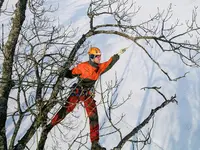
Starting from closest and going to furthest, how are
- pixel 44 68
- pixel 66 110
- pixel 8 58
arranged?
1. pixel 44 68
2. pixel 8 58
3. pixel 66 110

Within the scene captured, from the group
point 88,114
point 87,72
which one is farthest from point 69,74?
point 88,114

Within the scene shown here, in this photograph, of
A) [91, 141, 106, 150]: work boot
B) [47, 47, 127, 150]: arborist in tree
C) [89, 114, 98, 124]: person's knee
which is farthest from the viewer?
[89, 114, 98, 124]: person's knee

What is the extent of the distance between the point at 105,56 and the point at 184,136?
19.2 ft

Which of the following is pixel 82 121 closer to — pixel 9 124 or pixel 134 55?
pixel 9 124

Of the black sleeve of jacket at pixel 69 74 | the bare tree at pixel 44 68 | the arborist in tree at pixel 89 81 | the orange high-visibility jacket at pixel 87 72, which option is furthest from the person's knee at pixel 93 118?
the black sleeve of jacket at pixel 69 74

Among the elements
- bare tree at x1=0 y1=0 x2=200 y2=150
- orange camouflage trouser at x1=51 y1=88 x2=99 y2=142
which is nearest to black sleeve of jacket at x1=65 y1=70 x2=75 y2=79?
bare tree at x1=0 y1=0 x2=200 y2=150

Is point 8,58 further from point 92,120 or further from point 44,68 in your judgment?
point 92,120

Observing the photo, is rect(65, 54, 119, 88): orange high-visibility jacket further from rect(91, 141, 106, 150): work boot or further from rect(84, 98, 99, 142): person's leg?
rect(91, 141, 106, 150): work boot

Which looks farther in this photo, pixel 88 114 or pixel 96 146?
pixel 88 114

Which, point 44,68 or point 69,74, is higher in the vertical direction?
point 69,74

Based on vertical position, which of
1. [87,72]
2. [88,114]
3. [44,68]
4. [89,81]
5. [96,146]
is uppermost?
[87,72]

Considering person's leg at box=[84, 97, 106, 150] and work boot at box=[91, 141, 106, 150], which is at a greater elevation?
person's leg at box=[84, 97, 106, 150]

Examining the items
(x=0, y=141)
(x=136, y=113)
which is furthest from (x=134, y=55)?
(x=0, y=141)

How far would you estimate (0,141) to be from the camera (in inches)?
211
